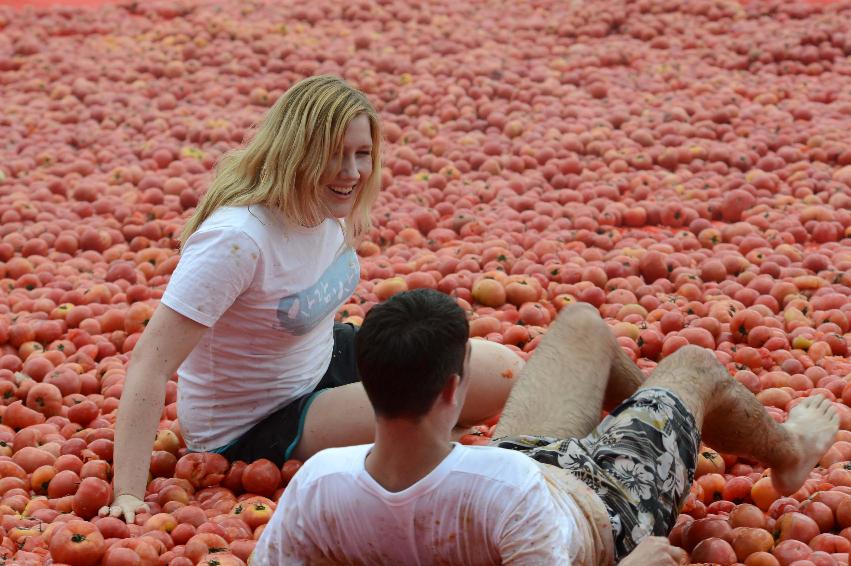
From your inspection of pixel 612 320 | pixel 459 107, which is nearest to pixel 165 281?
pixel 612 320

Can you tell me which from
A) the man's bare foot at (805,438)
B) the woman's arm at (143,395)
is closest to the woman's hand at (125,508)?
the woman's arm at (143,395)

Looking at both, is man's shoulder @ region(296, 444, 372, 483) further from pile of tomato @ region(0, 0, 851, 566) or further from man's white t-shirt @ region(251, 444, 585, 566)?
pile of tomato @ region(0, 0, 851, 566)

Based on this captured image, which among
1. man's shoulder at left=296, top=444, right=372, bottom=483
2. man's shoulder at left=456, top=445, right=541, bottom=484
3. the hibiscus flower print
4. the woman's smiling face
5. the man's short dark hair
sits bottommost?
the hibiscus flower print

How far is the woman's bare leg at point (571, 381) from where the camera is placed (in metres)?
2.51

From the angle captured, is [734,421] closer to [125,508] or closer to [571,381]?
[571,381]

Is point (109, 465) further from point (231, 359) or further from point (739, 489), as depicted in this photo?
point (739, 489)

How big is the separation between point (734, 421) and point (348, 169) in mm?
1173

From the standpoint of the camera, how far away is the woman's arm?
2.55m

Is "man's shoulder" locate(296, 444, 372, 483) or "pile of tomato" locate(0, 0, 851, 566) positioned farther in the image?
"pile of tomato" locate(0, 0, 851, 566)

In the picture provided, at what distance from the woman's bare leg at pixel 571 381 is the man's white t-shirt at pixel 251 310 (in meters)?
0.63

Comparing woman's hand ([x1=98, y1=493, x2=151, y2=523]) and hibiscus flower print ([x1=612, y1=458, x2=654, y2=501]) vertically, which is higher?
hibiscus flower print ([x1=612, y1=458, x2=654, y2=501])

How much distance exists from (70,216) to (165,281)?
966 mm

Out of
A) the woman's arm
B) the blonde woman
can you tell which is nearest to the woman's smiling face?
the blonde woman

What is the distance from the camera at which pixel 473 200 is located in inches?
201
